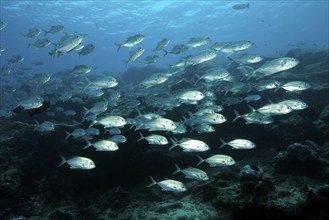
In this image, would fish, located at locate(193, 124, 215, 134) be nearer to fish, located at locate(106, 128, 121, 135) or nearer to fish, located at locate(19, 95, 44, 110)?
fish, located at locate(106, 128, 121, 135)

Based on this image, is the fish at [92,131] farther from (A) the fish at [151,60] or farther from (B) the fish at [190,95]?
(A) the fish at [151,60]

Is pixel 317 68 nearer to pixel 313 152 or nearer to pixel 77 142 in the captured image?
pixel 313 152

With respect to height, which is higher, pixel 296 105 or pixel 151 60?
pixel 296 105

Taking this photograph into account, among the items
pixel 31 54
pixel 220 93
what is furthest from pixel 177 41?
pixel 220 93

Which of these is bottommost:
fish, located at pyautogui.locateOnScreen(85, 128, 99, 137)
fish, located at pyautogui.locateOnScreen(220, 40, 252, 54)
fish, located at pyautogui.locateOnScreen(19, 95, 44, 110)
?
fish, located at pyautogui.locateOnScreen(85, 128, 99, 137)

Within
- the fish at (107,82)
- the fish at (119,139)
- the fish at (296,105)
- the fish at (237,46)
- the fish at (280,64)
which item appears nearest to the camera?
the fish at (296,105)

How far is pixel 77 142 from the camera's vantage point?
10305 mm

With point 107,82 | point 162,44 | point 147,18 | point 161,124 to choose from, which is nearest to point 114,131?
point 107,82

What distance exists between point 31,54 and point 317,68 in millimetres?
85277

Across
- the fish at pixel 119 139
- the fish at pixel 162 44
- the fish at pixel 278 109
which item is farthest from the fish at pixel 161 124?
the fish at pixel 162 44

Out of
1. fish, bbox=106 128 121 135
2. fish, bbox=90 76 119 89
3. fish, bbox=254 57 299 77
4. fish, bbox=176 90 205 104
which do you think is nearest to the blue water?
fish, bbox=90 76 119 89

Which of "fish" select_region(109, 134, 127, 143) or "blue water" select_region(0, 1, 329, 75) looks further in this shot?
"blue water" select_region(0, 1, 329, 75)

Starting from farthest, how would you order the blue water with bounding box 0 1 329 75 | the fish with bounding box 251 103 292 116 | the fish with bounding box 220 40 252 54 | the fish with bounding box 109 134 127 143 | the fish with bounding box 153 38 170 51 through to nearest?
the blue water with bounding box 0 1 329 75 < the fish with bounding box 153 38 170 51 < the fish with bounding box 220 40 252 54 < the fish with bounding box 109 134 127 143 < the fish with bounding box 251 103 292 116

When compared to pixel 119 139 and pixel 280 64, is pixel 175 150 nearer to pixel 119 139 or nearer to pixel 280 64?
pixel 119 139
